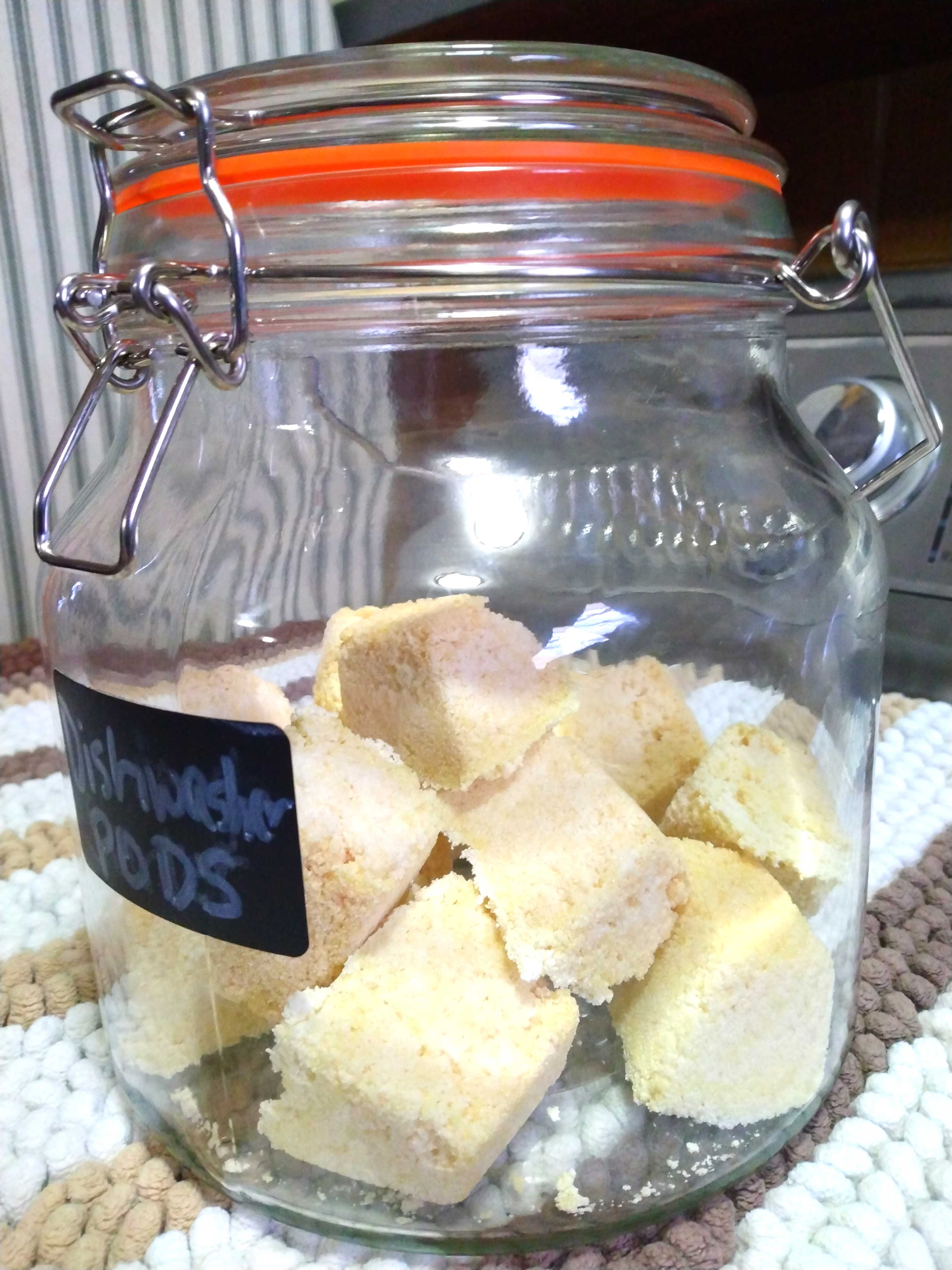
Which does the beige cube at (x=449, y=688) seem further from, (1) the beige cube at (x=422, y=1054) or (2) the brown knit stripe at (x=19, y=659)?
(2) the brown knit stripe at (x=19, y=659)

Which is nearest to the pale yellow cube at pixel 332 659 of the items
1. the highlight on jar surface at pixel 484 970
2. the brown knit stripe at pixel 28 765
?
the highlight on jar surface at pixel 484 970

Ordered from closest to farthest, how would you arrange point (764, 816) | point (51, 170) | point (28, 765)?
point (764, 816) → point (28, 765) → point (51, 170)

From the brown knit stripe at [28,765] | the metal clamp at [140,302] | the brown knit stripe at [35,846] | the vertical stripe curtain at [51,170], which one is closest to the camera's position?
the metal clamp at [140,302]

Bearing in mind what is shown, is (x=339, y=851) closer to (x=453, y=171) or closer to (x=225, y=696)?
(x=225, y=696)

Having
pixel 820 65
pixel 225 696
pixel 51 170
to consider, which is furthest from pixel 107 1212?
pixel 51 170

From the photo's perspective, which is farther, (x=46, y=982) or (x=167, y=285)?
(x=46, y=982)

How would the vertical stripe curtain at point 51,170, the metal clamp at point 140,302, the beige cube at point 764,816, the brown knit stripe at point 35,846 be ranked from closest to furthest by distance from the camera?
the metal clamp at point 140,302
the beige cube at point 764,816
the brown knit stripe at point 35,846
the vertical stripe curtain at point 51,170
